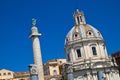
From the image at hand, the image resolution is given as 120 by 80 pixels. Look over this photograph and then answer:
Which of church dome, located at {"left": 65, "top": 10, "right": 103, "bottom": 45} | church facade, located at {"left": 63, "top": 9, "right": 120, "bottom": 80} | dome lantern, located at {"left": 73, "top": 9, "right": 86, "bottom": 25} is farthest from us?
dome lantern, located at {"left": 73, "top": 9, "right": 86, "bottom": 25}

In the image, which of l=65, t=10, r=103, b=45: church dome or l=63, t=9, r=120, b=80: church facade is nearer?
l=63, t=9, r=120, b=80: church facade

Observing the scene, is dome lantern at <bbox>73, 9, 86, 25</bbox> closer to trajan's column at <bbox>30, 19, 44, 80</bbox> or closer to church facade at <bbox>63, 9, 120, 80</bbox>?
church facade at <bbox>63, 9, 120, 80</bbox>

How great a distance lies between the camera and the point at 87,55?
219 feet

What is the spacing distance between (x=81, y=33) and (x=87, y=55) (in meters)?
5.14

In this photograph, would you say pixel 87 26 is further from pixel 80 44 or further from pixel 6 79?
pixel 6 79

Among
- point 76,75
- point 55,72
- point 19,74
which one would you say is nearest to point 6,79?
point 19,74

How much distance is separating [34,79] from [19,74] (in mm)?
45628

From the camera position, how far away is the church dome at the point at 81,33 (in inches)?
2685

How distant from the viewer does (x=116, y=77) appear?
66.5 meters

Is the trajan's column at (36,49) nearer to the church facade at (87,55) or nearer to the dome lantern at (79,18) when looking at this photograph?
the church facade at (87,55)

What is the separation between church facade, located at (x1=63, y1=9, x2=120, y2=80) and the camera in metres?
64.9

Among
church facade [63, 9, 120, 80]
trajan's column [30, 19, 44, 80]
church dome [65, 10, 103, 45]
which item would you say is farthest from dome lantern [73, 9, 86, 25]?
trajan's column [30, 19, 44, 80]

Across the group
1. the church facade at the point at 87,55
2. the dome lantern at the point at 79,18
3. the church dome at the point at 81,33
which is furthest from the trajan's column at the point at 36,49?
the dome lantern at the point at 79,18

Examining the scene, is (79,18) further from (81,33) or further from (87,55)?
(87,55)
